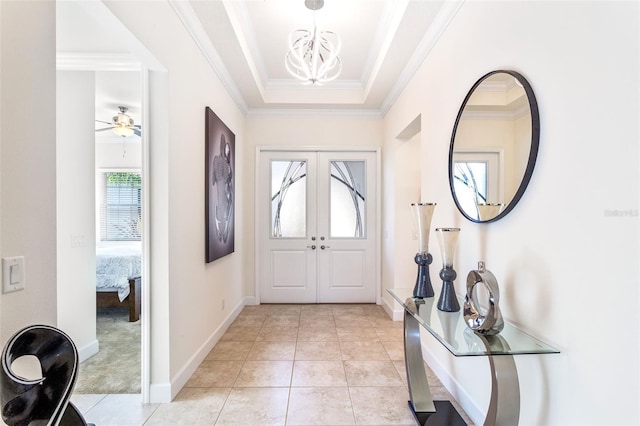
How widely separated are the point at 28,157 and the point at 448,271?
76.8 inches

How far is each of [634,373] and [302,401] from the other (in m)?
1.72

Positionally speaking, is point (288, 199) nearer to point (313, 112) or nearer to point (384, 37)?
point (313, 112)

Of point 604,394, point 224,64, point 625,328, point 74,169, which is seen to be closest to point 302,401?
point 604,394

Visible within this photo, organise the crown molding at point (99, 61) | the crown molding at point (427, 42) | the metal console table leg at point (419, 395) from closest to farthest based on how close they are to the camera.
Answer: the metal console table leg at point (419, 395) < the crown molding at point (427, 42) < the crown molding at point (99, 61)

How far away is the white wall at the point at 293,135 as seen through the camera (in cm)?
402

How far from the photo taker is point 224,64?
9.12ft

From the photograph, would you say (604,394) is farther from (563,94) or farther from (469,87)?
(469,87)

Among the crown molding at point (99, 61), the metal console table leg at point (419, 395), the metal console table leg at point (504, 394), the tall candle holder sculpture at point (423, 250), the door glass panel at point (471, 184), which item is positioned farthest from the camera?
the crown molding at point (99, 61)

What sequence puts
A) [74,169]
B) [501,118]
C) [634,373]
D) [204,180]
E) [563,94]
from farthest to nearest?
1. [204,180]
2. [74,169]
3. [501,118]
4. [563,94]
5. [634,373]

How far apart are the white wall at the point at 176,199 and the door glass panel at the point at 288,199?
1568 mm

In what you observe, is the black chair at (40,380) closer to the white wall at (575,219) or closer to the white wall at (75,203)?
the white wall at (575,219)

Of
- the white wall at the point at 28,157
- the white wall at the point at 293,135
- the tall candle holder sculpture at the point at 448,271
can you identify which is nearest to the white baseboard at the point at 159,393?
the white wall at the point at 28,157

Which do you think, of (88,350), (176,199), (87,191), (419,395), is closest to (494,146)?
(419,395)

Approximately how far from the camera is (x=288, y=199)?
13.5 ft
